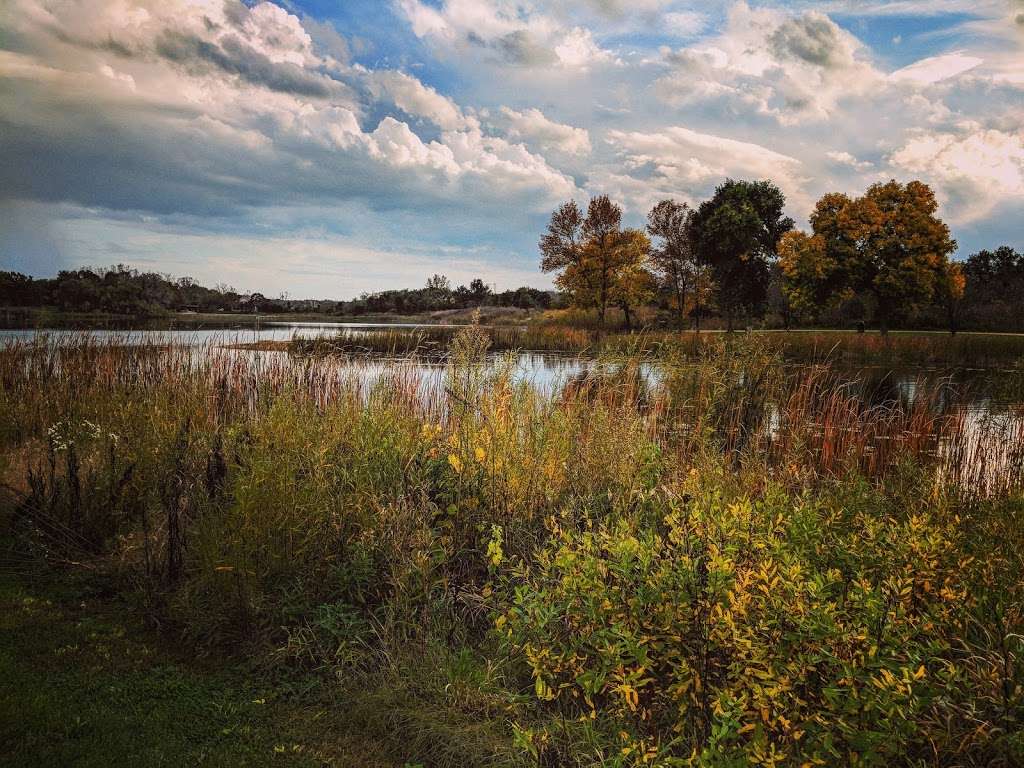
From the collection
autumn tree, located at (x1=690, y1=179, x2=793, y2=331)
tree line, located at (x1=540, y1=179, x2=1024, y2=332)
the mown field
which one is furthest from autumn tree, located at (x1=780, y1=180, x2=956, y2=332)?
the mown field

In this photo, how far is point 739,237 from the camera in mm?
43031

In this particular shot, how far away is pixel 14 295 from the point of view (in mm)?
32438

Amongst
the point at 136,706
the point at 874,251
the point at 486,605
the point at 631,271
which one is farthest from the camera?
the point at 631,271

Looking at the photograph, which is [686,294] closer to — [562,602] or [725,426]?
[725,426]

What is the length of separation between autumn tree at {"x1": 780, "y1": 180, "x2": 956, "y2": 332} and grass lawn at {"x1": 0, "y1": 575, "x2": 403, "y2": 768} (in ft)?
117

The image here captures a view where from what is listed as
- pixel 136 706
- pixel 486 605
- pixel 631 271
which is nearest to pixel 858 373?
pixel 486 605

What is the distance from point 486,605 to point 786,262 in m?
36.0

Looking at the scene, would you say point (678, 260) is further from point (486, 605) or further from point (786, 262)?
point (486, 605)

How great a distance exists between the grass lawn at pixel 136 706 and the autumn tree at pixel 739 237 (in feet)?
139

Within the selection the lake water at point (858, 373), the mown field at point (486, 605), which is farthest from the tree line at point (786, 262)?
the mown field at point (486, 605)

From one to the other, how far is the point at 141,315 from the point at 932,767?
126ft

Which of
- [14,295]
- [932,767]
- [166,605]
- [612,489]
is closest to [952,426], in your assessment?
[612,489]

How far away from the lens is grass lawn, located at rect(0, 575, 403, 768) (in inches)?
111

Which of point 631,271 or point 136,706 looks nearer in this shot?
point 136,706
